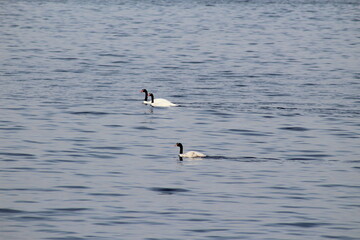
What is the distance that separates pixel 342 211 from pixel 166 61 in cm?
3451

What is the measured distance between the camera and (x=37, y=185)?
76.8 feet

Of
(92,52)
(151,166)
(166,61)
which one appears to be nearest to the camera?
(151,166)

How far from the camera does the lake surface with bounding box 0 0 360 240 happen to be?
20.6 meters

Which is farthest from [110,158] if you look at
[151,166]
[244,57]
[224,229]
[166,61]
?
[244,57]

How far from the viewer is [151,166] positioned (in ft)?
85.9

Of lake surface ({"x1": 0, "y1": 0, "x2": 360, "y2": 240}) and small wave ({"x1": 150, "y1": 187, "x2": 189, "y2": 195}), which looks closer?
lake surface ({"x1": 0, "y1": 0, "x2": 360, "y2": 240})

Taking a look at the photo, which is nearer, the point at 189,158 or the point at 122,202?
the point at 122,202

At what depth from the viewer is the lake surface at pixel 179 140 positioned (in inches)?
811

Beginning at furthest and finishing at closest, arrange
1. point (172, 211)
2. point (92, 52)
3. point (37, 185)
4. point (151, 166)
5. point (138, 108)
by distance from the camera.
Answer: point (92, 52) → point (138, 108) → point (151, 166) → point (37, 185) → point (172, 211)

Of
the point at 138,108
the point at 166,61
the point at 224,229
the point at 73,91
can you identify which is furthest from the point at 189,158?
the point at 166,61

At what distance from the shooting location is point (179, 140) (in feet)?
100

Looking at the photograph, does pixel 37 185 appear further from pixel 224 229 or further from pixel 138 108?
pixel 138 108

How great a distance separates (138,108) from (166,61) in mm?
17977

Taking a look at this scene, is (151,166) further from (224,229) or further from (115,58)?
(115,58)
